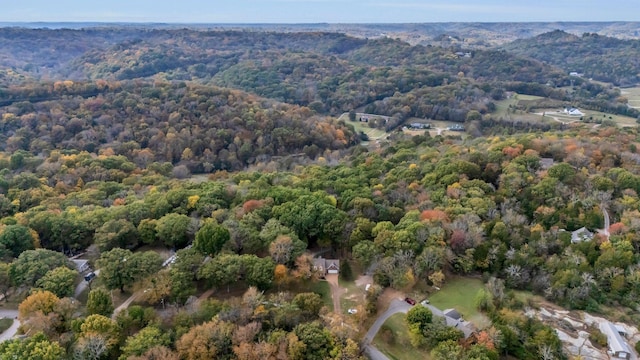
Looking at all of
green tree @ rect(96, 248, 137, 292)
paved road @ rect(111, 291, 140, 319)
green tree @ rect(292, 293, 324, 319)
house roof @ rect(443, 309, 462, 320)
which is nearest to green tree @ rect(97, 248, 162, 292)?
green tree @ rect(96, 248, 137, 292)

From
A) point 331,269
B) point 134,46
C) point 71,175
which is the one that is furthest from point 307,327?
point 134,46

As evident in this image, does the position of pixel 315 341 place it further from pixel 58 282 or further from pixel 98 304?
pixel 58 282

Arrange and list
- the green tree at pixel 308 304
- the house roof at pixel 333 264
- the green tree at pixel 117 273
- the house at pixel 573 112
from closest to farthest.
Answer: the green tree at pixel 308 304 → the green tree at pixel 117 273 → the house roof at pixel 333 264 → the house at pixel 573 112

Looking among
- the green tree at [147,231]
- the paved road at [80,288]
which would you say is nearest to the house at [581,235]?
the green tree at [147,231]

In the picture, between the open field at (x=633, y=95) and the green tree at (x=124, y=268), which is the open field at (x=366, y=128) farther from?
the open field at (x=633, y=95)

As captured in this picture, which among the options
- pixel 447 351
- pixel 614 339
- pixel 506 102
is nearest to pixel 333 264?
pixel 447 351

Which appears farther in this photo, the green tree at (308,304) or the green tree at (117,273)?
the green tree at (117,273)
